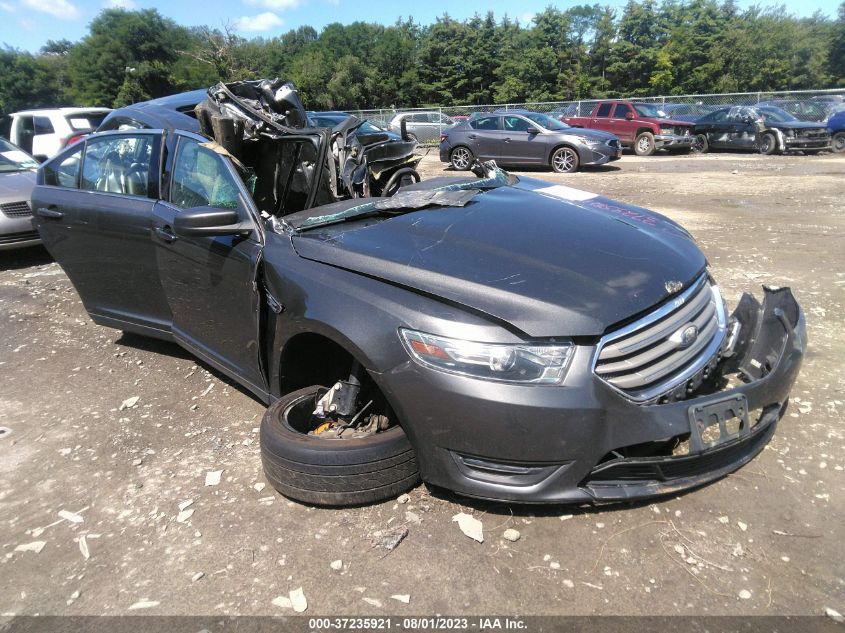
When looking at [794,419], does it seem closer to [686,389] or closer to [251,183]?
[686,389]

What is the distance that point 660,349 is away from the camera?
2.30 metres

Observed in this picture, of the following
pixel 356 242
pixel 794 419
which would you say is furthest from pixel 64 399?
pixel 794 419

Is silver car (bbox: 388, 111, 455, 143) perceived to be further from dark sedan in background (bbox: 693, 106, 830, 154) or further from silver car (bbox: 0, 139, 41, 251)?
silver car (bbox: 0, 139, 41, 251)

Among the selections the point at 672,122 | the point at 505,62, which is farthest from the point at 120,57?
the point at 672,122

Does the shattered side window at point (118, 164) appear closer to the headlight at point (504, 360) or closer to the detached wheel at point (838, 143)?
the headlight at point (504, 360)

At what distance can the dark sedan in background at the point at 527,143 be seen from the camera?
1518 cm

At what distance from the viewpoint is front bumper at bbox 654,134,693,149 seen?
19219 mm

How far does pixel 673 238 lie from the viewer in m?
2.95

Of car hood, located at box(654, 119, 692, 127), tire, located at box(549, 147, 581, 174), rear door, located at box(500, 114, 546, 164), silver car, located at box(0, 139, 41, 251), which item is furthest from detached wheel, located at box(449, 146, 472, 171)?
silver car, located at box(0, 139, 41, 251)

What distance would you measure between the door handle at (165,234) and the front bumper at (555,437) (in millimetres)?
1940

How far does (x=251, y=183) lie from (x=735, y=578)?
10.2ft

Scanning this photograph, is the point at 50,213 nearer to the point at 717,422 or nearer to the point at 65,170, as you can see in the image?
the point at 65,170

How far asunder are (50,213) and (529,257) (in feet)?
12.5

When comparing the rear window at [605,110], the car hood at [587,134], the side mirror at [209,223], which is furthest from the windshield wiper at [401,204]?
the rear window at [605,110]
